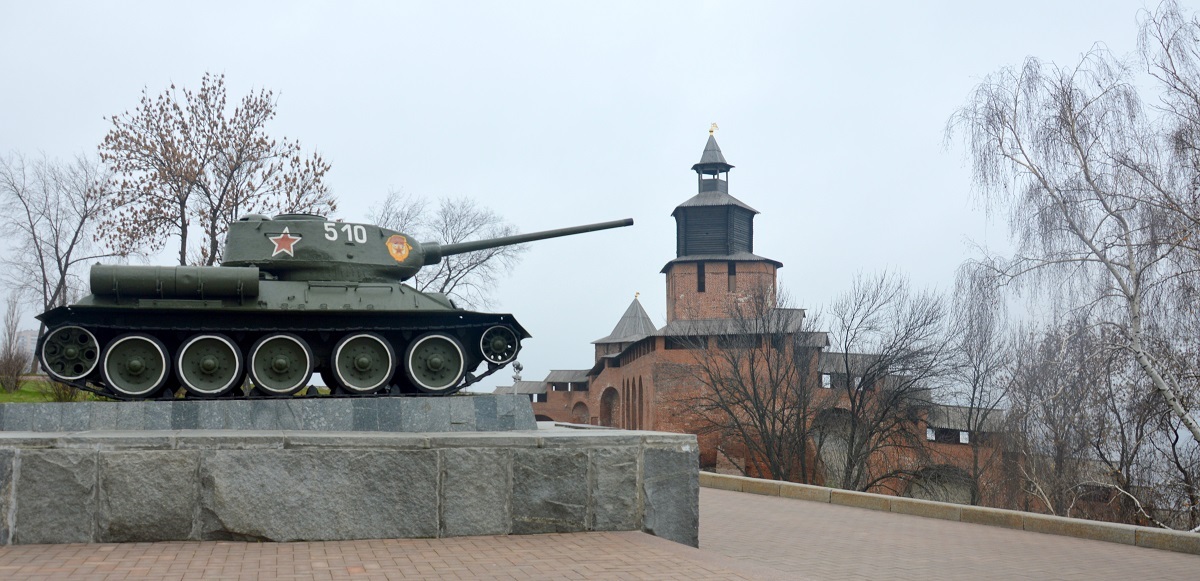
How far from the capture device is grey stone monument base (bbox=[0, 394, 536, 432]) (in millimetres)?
9117

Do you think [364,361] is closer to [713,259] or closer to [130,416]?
[130,416]

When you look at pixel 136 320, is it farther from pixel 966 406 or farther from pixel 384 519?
pixel 966 406

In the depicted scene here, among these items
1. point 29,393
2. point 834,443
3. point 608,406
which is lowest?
point 834,443

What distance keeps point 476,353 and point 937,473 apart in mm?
27968

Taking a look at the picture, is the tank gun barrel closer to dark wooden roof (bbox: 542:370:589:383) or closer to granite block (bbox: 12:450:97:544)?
granite block (bbox: 12:450:97:544)

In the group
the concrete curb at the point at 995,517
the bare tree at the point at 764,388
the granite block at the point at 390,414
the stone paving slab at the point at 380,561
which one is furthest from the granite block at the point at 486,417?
the bare tree at the point at 764,388

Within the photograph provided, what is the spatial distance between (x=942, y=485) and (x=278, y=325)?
29.1 metres

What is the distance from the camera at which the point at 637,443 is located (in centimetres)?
877

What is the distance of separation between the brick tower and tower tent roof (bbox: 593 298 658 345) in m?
11.2

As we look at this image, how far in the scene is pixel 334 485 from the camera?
789cm

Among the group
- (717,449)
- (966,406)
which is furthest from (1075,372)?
(717,449)

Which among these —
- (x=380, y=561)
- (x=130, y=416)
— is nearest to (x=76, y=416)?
(x=130, y=416)

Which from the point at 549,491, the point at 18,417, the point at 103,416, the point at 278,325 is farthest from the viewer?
the point at 278,325

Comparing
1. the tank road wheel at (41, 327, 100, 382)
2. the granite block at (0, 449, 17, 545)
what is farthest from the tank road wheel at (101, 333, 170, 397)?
the granite block at (0, 449, 17, 545)
